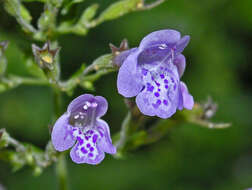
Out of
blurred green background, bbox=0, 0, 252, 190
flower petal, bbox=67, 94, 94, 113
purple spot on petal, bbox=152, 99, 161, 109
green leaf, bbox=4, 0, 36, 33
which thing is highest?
green leaf, bbox=4, 0, 36, 33

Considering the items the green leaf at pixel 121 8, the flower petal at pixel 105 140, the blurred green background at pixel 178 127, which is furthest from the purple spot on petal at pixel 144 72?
the blurred green background at pixel 178 127

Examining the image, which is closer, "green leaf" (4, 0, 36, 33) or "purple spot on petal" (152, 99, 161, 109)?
"purple spot on petal" (152, 99, 161, 109)

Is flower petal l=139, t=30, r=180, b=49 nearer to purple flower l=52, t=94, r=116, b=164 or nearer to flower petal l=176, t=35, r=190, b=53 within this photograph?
flower petal l=176, t=35, r=190, b=53

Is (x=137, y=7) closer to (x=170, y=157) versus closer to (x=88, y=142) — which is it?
(x=88, y=142)

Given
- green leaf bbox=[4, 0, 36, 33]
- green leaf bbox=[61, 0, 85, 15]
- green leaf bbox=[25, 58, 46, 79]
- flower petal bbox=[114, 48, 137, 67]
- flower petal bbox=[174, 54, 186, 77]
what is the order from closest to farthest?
flower petal bbox=[114, 48, 137, 67]
flower petal bbox=[174, 54, 186, 77]
green leaf bbox=[4, 0, 36, 33]
green leaf bbox=[61, 0, 85, 15]
green leaf bbox=[25, 58, 46, 79]

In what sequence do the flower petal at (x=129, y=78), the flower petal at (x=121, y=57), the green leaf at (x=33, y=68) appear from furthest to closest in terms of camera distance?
the green leaf at (x=33, y=68), the flower petal at (x=121, y=57), the flower petal at (x=129, y=78)

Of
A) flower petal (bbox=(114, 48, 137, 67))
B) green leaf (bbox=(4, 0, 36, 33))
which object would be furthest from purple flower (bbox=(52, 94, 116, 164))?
green leaf (bbox=(4, 0, 36, 33))

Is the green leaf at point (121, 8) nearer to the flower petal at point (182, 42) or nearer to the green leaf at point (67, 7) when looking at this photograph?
the green leaf at point (67, 7)
